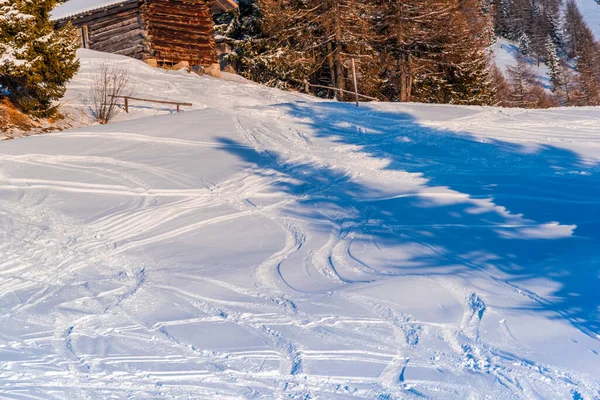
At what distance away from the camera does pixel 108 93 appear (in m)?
19.2

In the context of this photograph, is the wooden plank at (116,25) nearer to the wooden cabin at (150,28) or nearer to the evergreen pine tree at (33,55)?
the wooden cabin at (150,28)

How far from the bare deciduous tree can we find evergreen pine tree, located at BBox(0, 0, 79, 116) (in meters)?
1.17

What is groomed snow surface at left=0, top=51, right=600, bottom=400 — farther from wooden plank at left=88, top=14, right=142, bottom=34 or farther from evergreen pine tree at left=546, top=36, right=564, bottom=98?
evergreen pine tree at left=546, top=36, right=564, bottom=98

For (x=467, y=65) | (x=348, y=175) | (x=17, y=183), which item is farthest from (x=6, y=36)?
(x=467, y=65)

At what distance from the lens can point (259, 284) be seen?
729cm

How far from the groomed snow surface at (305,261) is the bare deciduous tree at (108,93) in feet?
10.3

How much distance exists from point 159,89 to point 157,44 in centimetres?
517

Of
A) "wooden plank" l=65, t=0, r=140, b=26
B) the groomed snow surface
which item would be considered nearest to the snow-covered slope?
"wooden plank" l=65, t=0, r=140, b=26

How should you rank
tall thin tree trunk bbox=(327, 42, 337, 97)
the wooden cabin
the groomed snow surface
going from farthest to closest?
tall thin tree trunk bbox=(327, 42, 337, 97) < the wooden cabin < the groomed snow surface

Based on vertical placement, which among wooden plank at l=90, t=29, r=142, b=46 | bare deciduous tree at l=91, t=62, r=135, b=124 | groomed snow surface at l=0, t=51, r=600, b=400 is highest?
wooden plank at l=90, t=29, r=142, b=46

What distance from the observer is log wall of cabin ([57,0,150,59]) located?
25.5m

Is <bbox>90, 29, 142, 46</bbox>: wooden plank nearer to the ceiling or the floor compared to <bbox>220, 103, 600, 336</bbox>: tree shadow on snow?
nearer to the ceiling

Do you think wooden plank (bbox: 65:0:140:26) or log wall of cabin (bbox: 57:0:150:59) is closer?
wooden plank (bbox: 65:0:140:26)

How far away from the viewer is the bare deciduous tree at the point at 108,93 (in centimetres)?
1742
